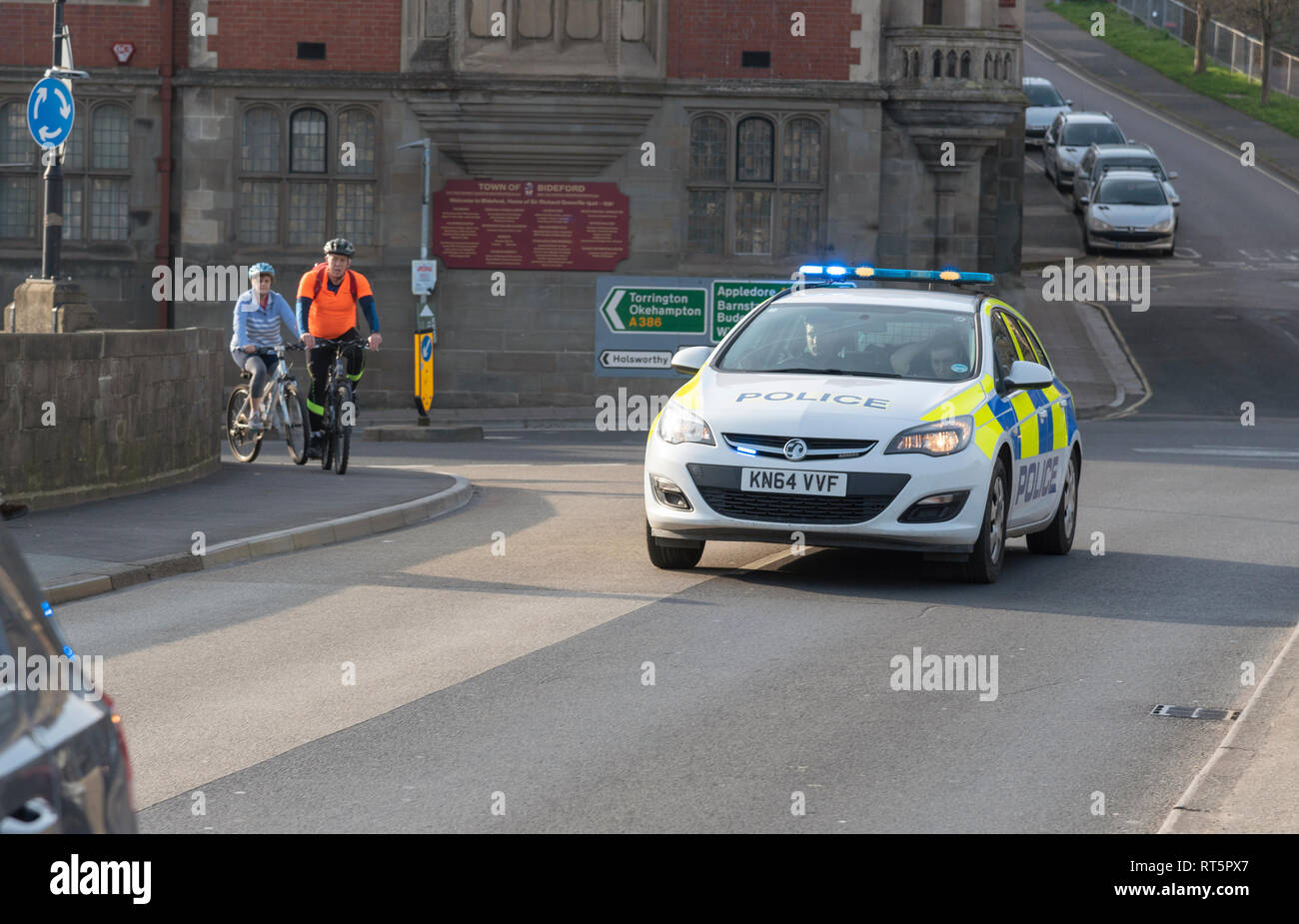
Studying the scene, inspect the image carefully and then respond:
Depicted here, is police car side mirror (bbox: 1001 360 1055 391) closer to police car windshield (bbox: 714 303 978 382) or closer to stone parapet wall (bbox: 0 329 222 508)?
police car windshield (bbox: 714 303 978 382)

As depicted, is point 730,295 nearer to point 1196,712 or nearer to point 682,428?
point 682,428

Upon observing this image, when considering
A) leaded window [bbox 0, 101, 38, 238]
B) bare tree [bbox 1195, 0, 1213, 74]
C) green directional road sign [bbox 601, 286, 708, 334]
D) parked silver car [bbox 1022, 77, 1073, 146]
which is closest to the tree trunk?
bare tree [bbox 1195, 0, 1213, 74]

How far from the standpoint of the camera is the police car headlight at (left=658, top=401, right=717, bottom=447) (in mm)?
10445

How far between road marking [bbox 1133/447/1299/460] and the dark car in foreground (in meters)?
19.3

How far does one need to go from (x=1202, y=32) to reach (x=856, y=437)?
6461 cm

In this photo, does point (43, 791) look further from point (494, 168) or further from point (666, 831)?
point (494, 168)

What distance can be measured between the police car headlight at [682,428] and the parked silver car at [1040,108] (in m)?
47.1

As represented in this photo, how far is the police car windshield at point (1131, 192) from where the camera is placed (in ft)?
135

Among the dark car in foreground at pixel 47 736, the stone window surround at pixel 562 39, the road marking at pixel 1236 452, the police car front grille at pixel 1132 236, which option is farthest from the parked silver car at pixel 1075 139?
the dark car in foreground at pixel 47 736

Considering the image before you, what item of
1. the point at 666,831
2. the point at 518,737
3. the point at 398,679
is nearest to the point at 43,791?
the point at 666,831

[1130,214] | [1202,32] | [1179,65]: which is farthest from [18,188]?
[1179,65]

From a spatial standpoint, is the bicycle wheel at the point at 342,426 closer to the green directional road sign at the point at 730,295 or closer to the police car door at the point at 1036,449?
the police car door at the point at 1036,449

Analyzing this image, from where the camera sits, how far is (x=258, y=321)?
17766 millimetres

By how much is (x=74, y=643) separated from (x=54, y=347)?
189 inches
